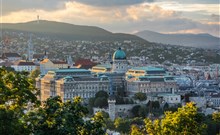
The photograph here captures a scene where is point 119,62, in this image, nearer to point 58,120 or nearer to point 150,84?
point 150,84

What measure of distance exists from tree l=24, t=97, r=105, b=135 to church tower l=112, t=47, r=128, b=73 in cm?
7238

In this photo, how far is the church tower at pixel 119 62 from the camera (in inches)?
3656

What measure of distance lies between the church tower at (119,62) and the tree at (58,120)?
7238 centimetres

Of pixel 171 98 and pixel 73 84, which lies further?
pixel 73 84

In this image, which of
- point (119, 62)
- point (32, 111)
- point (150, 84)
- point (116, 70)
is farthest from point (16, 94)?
point (119, 62)

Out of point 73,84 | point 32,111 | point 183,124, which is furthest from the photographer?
point 73,84

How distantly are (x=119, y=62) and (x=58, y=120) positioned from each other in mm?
74874

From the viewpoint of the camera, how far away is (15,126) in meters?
17.7

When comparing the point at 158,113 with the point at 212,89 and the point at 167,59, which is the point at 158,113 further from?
the point at 167,59

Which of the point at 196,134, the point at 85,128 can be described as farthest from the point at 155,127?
the point at 85,128

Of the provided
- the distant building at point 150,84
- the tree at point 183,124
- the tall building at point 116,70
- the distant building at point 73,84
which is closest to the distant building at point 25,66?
the tall building at point 116,70

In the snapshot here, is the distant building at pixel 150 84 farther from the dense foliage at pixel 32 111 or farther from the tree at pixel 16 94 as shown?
the tree at pixel 16 94

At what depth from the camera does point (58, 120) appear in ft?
62.4

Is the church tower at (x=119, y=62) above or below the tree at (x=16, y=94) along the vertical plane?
below
